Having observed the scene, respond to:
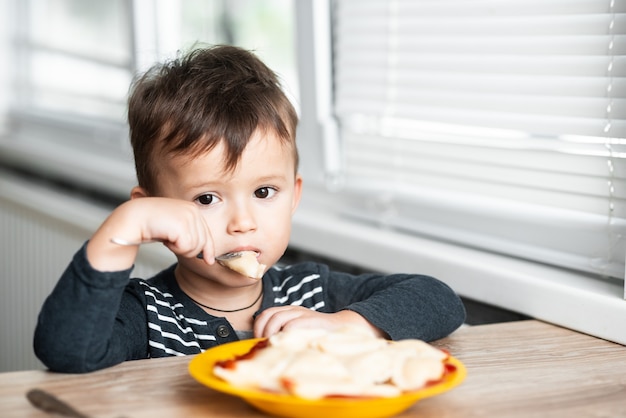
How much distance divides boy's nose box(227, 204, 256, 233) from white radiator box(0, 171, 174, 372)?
4.76 ft

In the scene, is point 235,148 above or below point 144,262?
above

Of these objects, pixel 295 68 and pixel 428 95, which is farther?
pixel 295 68

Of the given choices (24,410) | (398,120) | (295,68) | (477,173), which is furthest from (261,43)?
(24,410)

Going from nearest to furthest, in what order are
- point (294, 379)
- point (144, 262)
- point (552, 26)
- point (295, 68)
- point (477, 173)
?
point (294, 379) < point (552, 26) < point (477, 173) < point (295, 68) < point (144, 262)

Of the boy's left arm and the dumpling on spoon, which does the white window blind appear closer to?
the boy's left arm

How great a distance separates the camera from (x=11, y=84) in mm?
3578

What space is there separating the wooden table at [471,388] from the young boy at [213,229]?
6 centimetres

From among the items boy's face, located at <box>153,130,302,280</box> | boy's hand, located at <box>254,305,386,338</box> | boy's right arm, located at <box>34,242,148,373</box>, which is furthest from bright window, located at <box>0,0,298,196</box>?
boy's right arm, located at <box>34,242,148,373</box>

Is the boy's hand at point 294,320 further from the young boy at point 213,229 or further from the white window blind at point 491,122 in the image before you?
the white window blind at point 491,122

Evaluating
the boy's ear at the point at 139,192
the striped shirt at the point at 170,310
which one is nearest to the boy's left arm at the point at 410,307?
the striped shirt at the point at 170,310

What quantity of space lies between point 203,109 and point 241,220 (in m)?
0.17

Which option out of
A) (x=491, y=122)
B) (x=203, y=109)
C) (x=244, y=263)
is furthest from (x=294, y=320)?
(x=491, y=122)

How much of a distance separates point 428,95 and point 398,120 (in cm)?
11

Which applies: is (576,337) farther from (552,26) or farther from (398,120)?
(398,120)
